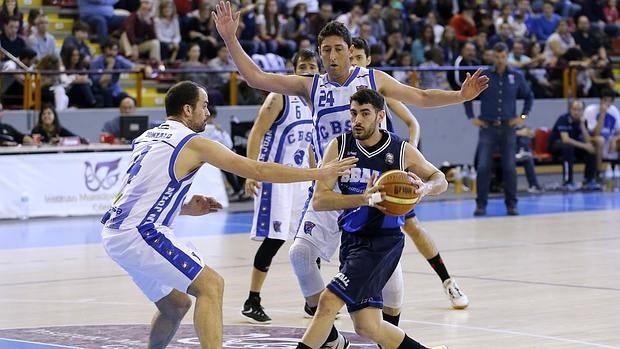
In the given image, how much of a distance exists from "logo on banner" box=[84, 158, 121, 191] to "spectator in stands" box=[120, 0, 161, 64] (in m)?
3.64

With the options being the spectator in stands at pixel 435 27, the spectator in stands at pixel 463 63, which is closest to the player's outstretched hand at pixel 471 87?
the spectator in stands at pixel 463 63

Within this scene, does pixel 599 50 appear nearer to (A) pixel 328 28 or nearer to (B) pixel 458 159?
(B) pixel 458 159

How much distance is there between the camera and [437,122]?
2312 cm

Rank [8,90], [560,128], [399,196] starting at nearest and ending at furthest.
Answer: [399,196] → [8,90] → [560,128]

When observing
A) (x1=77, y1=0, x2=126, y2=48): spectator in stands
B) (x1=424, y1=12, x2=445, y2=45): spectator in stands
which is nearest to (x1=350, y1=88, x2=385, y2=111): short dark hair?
(x1=77, y1=0, x2=126, y2=48): spectator in stands

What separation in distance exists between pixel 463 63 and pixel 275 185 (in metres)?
13.1

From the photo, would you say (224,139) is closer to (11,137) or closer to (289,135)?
(11,137)

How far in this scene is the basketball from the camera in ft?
23.2

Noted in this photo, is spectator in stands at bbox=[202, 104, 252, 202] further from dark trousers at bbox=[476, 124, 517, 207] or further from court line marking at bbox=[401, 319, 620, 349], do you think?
court line marking at bbox=[401, 319, 620, 349]

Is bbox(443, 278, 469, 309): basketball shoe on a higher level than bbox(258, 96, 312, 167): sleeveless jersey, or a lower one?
lower

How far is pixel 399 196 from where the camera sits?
23.2 ft

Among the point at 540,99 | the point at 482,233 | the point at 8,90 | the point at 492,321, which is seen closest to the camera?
the point at 492,321

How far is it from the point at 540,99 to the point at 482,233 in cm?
880

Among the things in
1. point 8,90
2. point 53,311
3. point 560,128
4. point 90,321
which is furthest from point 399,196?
point 560,128
